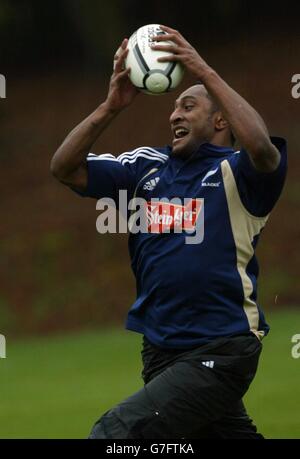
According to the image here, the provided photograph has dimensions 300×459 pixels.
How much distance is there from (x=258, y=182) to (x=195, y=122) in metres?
0.71

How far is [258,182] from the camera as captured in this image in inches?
232

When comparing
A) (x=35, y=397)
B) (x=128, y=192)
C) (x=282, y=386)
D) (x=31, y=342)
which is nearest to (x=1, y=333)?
(x=31, y=342)

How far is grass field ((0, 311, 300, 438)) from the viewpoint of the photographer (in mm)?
10422

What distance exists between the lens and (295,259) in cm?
1945

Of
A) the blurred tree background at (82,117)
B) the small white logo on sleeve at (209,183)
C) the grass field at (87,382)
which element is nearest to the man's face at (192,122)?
the small white logo on sleeve at (209,183)

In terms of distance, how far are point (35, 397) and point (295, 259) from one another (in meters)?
8.08

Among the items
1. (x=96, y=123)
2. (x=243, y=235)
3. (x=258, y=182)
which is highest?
(x=96, y=123)

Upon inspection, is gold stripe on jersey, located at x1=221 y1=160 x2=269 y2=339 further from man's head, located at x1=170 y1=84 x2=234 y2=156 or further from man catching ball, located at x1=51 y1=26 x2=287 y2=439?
man's head, located at x1=170 y1=84 x2=234 y2=156

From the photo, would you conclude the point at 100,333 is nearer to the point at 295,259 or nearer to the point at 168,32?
the point at 295,259

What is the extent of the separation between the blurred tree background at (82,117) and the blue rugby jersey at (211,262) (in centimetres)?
1219

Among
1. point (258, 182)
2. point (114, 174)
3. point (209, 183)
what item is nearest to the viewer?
point (258, 182)

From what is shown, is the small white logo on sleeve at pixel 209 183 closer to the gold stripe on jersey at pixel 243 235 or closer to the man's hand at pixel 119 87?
the gold stripe on jersey at pixel 243 235

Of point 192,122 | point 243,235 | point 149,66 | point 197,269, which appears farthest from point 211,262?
point 149,66

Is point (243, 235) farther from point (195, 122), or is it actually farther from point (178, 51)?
point (178, 51)
